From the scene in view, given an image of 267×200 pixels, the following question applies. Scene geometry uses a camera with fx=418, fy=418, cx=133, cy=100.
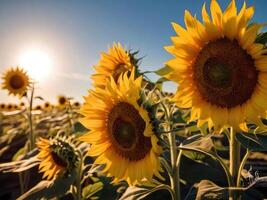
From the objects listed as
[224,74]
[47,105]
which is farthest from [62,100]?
[224,74]

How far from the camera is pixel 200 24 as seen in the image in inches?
95.0

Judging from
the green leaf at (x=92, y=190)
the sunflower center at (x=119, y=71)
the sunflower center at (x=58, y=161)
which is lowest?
the green leaf at (x=92, y=190)

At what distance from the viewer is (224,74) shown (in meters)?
2.56

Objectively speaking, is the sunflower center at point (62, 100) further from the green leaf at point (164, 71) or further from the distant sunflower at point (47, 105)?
the green leaf at point (164, 71)

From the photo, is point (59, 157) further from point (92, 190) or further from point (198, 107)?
point (198, 107)

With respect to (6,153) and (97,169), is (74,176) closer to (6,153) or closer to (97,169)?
(97,169)

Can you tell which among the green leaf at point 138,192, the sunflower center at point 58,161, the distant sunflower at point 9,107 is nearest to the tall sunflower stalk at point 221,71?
the green leaf at point 138,192

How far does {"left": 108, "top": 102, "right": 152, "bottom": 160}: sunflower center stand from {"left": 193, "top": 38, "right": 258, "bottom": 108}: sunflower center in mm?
443

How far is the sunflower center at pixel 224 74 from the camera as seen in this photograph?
2.45 metres

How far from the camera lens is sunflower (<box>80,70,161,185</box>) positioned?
8.13 feet

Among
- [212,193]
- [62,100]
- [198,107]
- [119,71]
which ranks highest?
[62,100]

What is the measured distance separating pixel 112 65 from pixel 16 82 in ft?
18.0

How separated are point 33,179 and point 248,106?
5.22 m

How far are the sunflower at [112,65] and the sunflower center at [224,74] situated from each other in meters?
0.86
